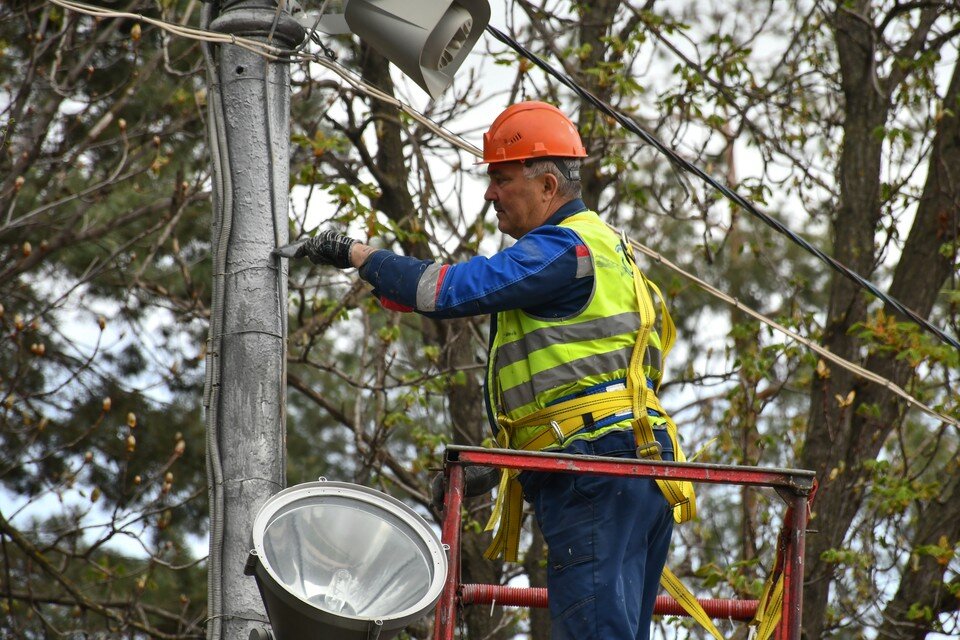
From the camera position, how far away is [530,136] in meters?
4.57

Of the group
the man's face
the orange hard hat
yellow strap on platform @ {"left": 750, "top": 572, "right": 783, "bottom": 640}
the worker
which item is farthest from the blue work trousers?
the orange hard hat

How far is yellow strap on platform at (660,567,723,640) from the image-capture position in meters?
4.30

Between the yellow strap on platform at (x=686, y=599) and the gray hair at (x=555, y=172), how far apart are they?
1.31 meters

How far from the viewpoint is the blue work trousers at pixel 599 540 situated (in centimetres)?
391

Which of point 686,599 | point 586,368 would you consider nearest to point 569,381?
point 586,368

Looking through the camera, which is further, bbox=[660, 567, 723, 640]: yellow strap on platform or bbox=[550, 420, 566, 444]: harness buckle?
bbox=[660, 567, 723, 640]: yellow strap on platform

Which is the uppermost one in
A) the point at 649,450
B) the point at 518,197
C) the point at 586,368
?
the point at 518,197

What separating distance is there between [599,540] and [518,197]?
1.25 m

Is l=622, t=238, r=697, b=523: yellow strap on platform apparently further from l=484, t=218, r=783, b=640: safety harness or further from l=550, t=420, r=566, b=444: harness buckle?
l=550, t=420, r=566, b=444: harness buckle

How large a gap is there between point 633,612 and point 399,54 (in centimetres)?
215

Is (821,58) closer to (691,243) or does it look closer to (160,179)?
(160,179)

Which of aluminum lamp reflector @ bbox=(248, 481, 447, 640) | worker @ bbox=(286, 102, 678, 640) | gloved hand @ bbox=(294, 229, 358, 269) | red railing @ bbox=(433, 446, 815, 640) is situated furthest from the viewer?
gloved hand @ bbox=(294, 229, 358, 269)

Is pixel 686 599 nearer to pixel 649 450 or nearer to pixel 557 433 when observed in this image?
pixel 649 450

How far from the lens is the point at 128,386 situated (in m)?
11.8
